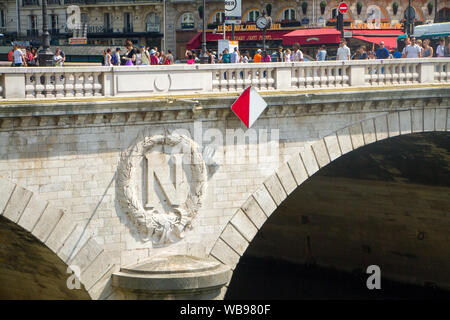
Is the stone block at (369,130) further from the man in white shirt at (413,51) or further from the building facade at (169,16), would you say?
the building facade at (169,16)

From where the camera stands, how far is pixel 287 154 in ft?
82.2

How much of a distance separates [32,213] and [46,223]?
16.8 inches

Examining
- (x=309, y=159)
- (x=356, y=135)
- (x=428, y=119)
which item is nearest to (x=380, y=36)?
(x=428, y=119)

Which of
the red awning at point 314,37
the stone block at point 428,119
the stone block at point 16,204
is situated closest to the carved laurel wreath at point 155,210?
the stone block at point 16,204

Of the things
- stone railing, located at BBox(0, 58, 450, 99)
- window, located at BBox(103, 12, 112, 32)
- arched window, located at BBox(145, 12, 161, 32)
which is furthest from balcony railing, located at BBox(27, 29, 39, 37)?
stone railing, located at BBox(0, 58, 450, 99)

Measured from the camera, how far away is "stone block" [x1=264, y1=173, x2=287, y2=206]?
975 inches

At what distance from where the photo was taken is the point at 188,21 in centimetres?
6062

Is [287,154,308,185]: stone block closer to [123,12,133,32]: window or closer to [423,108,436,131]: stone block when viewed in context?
[423,108,436,131]: stone block

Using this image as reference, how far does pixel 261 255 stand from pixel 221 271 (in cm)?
2167

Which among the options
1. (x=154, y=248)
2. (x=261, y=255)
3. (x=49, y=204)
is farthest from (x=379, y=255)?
(x=49, y=204)

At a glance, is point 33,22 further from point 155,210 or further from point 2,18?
point 155,210

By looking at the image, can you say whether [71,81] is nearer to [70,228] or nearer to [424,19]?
[70,228]

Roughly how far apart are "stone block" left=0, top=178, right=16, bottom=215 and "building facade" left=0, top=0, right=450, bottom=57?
3358cm
